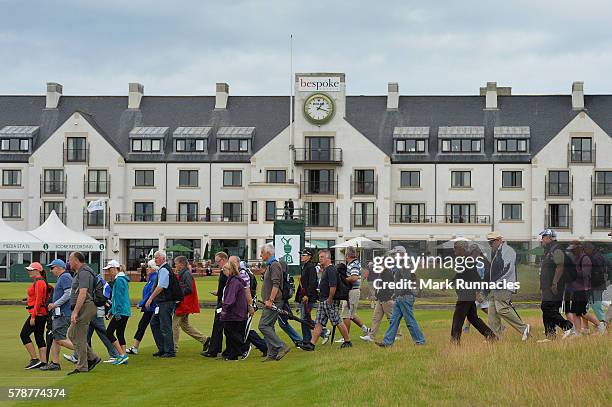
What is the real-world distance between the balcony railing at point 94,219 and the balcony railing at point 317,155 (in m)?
15.0

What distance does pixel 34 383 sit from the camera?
16844 mm

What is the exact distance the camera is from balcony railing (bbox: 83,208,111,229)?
80562 mm

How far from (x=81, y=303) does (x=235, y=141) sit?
6467cm

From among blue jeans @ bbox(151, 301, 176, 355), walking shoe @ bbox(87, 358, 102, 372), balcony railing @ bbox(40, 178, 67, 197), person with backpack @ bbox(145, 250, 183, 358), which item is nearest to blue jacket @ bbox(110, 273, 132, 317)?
person with backpack @ bbox(145, 250, 183, 358)

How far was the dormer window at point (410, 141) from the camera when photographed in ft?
263

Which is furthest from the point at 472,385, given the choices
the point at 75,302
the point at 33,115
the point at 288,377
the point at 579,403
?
the point at 33,115

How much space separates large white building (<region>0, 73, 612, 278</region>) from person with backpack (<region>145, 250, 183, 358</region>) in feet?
188

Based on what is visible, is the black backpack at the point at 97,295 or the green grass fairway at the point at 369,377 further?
the black backpack at the point at 97,295

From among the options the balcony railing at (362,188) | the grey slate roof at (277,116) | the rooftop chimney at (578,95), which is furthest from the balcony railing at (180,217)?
the rooftop chimney at (578,95)

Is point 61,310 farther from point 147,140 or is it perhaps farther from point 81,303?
point 147,140

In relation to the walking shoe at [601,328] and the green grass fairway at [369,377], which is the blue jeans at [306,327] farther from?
the walking shoe at [601,328]

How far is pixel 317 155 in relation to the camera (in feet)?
262

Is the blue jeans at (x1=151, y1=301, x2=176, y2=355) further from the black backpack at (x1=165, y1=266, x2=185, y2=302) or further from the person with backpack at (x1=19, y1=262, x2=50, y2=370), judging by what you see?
the person with backpack at (x1=19, y1=262, x2=50, y2=370)

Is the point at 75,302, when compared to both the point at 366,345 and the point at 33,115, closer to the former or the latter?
the point at 366,345
